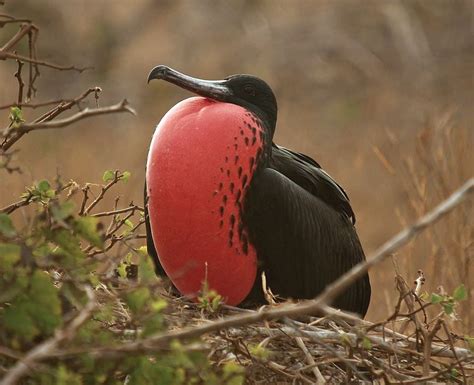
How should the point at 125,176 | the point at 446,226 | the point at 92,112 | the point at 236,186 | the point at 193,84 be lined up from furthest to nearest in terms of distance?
1. the point at 446,226
2. the point at 193,84
3. the point at 236,186
4. the point at 125,176
5. the point at 92,112

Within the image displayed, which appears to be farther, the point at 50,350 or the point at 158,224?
the point at 158,224

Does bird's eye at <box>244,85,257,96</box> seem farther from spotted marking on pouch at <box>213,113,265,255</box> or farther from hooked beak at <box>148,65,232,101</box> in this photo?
spotted marking on pouch at <box>213,113,265,255</box>

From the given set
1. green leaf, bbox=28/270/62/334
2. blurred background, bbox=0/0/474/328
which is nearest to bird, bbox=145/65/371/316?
green leaf, bbox=28/270/62/334

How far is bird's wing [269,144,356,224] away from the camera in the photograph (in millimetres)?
3309

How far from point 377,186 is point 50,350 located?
6.97m

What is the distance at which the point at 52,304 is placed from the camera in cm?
198

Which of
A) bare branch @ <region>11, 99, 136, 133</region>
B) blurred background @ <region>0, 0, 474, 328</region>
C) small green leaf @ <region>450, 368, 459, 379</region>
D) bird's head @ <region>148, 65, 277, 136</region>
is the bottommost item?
small green leaf @ <region>450, 368, 459, 379</region>

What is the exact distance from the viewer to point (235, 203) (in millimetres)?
3035

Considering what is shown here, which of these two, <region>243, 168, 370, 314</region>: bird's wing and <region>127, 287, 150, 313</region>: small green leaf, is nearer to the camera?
<region>127, 287, 150, 313</region>: small green leaf

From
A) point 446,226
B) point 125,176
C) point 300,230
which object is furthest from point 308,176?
point 446,226

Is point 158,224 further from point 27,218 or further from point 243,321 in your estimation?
point 243,321

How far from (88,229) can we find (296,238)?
47.2 inches

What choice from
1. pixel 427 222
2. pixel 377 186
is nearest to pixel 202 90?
pixel 427 222

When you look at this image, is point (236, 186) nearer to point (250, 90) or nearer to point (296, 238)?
point (296, 238)
